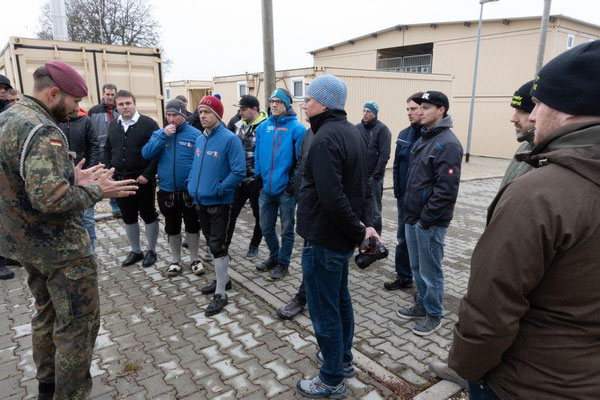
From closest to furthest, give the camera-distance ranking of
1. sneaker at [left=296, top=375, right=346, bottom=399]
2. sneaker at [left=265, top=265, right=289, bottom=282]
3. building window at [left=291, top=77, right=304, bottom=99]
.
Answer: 1. sneaker at [left=296, top=375, right=346, bottom=399]
2. sneaker at [left=265, top=265, right=289, bottom=282]
3. building window at [left=291, top=77, right=304, bottom=99]

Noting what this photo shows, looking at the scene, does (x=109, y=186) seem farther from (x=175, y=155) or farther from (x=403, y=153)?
(x=403, y=153)

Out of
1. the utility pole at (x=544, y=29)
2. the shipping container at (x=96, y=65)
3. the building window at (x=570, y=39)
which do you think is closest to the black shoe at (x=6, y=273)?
the shipping container at (x=96, y=65)

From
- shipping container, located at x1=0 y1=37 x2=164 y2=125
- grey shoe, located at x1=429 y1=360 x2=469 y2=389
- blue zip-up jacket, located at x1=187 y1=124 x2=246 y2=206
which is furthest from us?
shipping container, located at x1=0 y1=37 x2=164 y2=125

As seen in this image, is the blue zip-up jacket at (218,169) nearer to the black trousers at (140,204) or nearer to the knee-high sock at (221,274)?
the knee-high sock at (221,274)

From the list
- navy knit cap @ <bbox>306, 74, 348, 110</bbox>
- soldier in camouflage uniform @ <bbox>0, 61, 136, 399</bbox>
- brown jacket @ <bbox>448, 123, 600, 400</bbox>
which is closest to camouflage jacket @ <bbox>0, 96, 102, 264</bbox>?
soldier in camouflage uniform @ <bbox>0, 61, 136, 399</bbox>

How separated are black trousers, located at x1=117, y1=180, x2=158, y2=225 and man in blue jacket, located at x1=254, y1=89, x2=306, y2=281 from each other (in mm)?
1463

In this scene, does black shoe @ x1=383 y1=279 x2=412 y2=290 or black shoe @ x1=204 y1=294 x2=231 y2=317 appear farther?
A: black shoe @ x1=383 y1=279 x2=412 y2=290

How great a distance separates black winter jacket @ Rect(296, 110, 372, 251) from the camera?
7.89ft

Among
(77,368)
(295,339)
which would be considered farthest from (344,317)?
(77,368)

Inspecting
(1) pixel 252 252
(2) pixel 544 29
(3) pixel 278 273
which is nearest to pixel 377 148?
(1) pixel 252 252

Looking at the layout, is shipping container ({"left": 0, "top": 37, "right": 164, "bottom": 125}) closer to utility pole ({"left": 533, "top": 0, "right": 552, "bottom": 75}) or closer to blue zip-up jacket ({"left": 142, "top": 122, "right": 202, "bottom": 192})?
blue zip-up jacket ({"left": 142, "top": 122, "right": 202, "bottom": 192})

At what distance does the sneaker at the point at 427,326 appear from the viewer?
3.54 meters

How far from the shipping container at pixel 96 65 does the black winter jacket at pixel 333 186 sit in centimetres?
676

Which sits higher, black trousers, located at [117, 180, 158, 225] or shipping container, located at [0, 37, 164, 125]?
shipping container, located at [0, 37, 164, 125]
